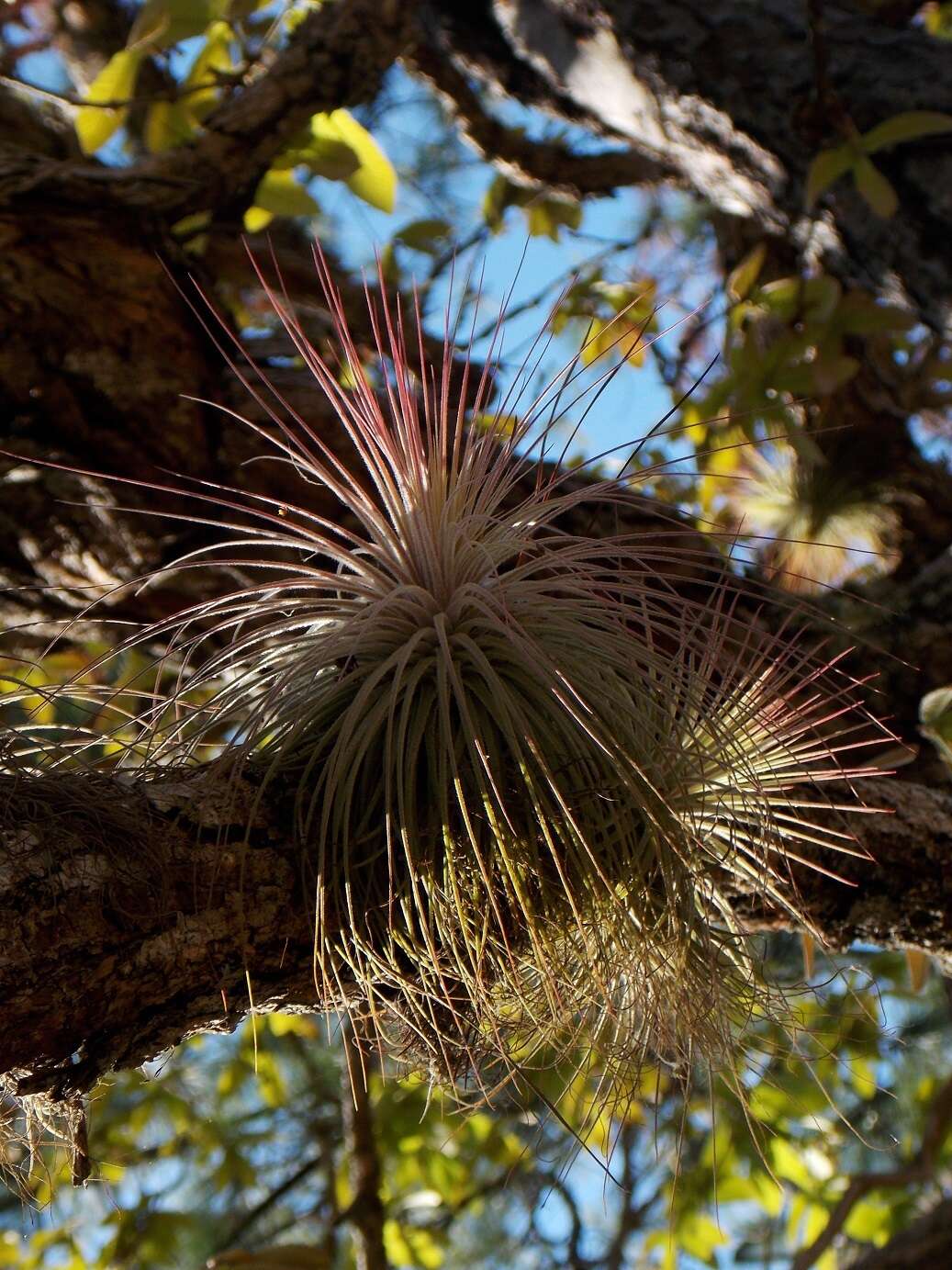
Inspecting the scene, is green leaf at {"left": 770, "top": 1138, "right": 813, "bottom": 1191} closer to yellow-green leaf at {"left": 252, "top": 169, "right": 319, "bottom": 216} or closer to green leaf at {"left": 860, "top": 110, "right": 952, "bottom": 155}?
green leaf at {"left": 860, "top": 110, "right": 952, "bottom": 155}

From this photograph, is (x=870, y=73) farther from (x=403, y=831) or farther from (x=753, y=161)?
(x=403, y=831)

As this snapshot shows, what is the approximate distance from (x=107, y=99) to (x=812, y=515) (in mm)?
1626

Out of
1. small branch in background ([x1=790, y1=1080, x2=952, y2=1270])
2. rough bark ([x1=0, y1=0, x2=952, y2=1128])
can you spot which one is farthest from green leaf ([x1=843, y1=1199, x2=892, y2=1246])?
rough bark ([x1=0, y1=0, x2=952, y2=1128])

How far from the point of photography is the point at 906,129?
182cm

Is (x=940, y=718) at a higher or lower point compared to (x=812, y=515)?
lower

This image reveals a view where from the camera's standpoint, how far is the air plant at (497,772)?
2.88 ft

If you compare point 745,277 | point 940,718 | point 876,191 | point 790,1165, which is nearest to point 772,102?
point 745,277

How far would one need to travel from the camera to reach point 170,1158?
2.65 metres

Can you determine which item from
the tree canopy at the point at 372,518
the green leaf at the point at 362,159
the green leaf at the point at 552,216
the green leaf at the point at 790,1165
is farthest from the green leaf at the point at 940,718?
the green leaf at the point at 552,216

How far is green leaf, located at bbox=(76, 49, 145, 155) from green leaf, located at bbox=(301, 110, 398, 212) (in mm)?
294

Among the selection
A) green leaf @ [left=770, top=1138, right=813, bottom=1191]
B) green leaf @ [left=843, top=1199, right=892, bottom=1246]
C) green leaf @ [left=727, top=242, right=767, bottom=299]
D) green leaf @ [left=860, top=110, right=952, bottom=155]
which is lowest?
green leaf @ [left=843, top=1199, right=892, bottom=1246]

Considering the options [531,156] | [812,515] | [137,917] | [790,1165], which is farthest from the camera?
[531,156]

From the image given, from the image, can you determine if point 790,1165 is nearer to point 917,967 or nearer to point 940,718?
point 917,967

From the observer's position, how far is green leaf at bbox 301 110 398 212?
73.9 inches
